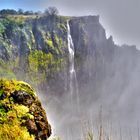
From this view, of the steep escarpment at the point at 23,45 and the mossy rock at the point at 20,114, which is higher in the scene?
the steep escarpment at the point at 23,45

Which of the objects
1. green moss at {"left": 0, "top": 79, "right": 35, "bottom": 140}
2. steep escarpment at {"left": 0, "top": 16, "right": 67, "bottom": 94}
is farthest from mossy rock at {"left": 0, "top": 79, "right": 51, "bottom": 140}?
steep escarpment at {"left": 0, "top": 16, "right": 67, "bottom": 94}

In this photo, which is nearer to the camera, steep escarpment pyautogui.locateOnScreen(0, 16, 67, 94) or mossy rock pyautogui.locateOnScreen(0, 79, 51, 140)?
mossy rock pyautogui.locateOnScreen(0, 79, 51, 140)

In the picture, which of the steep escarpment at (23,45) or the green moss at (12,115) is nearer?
the green moss at (12,115)

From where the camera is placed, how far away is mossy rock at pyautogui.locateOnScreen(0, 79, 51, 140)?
55.2 feet

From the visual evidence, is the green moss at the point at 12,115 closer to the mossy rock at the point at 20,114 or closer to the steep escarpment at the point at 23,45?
the mossy rock at the point at 20,114

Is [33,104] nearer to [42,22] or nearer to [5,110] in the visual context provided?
[5,110]

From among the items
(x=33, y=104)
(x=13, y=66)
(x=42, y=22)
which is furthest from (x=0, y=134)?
(x=42, y=22)

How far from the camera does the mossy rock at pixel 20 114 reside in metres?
16.8

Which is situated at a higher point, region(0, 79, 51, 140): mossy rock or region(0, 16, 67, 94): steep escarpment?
region(0, 16, 67, 94): steep escarpment

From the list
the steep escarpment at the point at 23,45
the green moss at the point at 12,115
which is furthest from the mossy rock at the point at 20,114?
the steep escarpment at the point at 23,45

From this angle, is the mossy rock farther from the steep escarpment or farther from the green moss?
the steep escarpment

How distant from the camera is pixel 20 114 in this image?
17125 mm

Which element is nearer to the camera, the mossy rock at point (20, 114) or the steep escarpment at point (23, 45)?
the mossy rock at point (20, 114)

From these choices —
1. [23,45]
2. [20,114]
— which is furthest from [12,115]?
[23,45]
